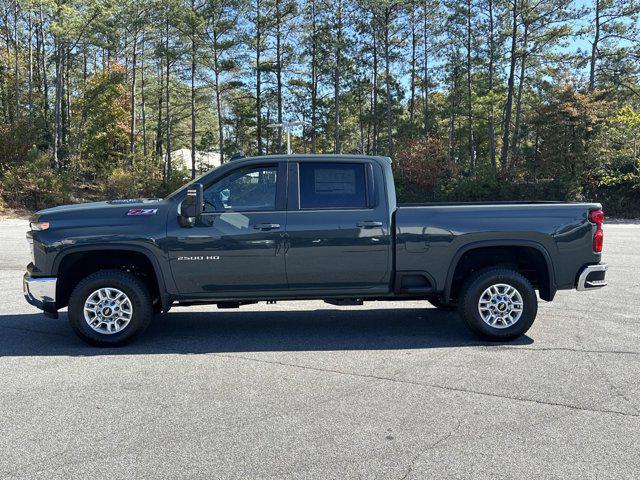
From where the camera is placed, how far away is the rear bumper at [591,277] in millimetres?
5734

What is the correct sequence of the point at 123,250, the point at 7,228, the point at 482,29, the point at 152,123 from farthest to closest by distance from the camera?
the point at 152,123
the point at 482,29
the point at 7,228
the point at 123,250

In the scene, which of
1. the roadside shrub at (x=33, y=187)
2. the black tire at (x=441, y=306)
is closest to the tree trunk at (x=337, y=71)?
the roadside shrub at (x=33, y=187)

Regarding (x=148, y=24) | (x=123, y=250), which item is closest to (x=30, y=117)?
(x=148, y=24)

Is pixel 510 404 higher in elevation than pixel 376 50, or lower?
lower

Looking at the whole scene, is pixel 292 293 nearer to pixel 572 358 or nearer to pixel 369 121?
pixel 572 358

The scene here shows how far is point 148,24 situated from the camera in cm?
3634

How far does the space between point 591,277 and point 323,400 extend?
334cm

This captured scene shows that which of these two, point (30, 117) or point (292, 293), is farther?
point (30, 117)

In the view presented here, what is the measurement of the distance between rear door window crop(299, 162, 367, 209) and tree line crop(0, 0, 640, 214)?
2384 cm

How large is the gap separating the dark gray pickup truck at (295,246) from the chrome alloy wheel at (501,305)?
0.5 inches

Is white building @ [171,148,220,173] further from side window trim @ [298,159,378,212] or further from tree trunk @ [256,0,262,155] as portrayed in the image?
side window trim @ [298,159,378,212]

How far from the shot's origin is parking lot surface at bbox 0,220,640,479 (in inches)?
130

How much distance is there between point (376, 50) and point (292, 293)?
37666 mm

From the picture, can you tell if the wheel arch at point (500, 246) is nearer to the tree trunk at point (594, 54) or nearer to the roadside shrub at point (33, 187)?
the roadside shrub at point (33, 187)
